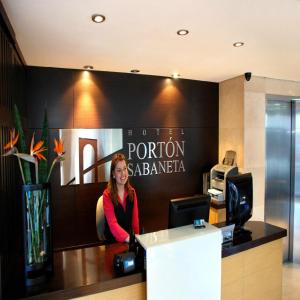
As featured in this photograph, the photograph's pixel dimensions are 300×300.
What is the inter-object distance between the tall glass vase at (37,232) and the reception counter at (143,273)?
0.09 meters

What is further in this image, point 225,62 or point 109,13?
point 225,62

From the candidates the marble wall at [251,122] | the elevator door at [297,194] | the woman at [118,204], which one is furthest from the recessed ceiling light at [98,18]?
the elevator door at [297,194]

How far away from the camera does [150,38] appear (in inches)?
87.7

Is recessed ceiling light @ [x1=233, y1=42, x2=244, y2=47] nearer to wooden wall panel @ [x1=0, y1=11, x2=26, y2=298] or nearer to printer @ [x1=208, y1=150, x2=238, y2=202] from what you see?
printer @ [x1=208, y1=150, x2=238, y2=202]

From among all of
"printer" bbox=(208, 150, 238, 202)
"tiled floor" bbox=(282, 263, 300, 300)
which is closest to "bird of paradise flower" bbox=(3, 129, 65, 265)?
"printer" bbox=(208, 150, 238, 202)

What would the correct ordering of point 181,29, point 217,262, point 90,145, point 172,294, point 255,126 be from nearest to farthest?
point 172,294
point 217,262
point 181,29
point 90,145
point 255,126

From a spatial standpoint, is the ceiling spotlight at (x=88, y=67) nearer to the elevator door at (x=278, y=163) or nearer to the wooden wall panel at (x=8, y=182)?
the wooden wall panel at (x=8, y=182)

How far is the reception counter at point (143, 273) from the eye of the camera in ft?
4.63

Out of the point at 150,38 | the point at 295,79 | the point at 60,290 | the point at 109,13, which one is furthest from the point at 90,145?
the point at 295,79

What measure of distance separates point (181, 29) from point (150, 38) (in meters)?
0.30

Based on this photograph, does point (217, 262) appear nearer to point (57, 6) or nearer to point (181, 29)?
point (181, 29)

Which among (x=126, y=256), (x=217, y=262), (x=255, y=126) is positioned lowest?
(x=217, y=262)

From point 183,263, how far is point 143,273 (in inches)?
9.4

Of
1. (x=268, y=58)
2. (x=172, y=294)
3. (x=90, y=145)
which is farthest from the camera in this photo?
(x=90, y=145)
